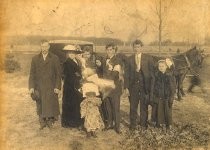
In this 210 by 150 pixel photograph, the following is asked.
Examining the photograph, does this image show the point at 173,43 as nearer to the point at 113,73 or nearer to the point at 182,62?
the point at 182,62

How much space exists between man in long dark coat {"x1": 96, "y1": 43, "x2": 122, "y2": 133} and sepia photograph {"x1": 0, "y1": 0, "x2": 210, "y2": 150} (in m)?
0.01

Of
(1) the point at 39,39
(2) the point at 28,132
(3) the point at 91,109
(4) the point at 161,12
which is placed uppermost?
(4) the point at 161,12

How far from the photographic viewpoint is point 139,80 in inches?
160

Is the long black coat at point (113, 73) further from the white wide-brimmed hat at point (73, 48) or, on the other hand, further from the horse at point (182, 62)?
the horse at point (182, 62)

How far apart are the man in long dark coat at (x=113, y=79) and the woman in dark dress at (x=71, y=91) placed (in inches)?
9.9

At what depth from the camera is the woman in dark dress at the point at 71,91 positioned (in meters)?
3.99

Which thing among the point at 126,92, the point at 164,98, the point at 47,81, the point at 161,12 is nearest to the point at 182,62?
the point at 164,98

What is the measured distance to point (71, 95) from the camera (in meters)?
4.00

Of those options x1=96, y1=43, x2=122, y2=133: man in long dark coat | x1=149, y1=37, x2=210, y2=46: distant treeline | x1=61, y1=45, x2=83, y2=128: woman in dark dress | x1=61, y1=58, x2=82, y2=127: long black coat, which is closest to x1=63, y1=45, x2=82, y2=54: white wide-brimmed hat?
x1=61, y1=45, x2=83, y2=128: woman in dark dress

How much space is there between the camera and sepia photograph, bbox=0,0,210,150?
3961 mm

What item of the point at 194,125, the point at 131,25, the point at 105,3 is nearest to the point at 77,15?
the point at 105,3

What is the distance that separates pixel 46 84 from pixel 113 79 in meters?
0.70

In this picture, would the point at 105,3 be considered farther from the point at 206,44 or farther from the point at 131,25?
the point at 206,44

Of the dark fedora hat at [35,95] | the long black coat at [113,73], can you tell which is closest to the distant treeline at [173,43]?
the long black coat at [113,73]
